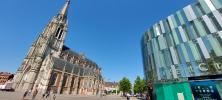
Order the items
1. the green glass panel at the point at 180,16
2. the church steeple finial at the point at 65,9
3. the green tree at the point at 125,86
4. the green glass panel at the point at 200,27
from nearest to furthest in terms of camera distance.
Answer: the green glass panel at the point at 200,27
the green glass panel at the point at 180,16
the church steeple finial at the point at 65,9
the green tree at the point at 125,86

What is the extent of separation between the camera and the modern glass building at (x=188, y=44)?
1653cm

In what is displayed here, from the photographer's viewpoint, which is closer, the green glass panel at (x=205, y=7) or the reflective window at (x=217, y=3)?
the reflective window at (x=217, y=3)

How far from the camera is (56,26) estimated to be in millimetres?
62562

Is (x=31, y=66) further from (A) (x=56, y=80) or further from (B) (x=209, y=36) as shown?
(B) (x=209, y=36)

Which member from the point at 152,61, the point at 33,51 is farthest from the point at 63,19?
the point at 152,61

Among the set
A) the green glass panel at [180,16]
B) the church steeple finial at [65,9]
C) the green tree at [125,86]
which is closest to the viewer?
the green glass panel at [180,16]

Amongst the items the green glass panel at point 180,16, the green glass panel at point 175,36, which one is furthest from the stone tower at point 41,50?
the green glass panel at point 180,16

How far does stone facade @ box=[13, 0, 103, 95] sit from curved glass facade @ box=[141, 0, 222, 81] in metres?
37.3

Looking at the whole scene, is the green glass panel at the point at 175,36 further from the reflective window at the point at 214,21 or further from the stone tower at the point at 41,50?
the stone tower at the point at 41,50

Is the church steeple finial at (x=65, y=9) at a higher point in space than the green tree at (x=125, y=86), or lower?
A: higher

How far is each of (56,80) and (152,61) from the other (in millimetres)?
38420

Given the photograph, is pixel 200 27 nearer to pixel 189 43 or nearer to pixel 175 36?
pixel 189 43

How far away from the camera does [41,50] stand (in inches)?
2149

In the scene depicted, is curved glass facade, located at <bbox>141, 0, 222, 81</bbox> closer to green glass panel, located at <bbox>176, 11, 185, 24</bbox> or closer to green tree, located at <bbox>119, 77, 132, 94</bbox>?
green glass panel, located at <bbox>176, 11, 185, 24</bbox>
